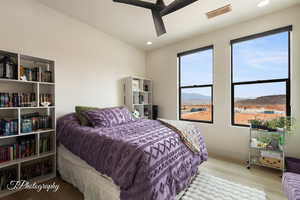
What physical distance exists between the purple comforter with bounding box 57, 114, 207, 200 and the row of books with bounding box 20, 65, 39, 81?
1022 mm

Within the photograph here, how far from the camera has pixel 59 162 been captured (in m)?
2.10

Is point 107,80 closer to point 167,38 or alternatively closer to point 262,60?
point 167,38

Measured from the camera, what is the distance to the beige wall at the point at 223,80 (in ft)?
7.14

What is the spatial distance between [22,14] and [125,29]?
1.63 m

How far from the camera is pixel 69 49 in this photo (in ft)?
8.10

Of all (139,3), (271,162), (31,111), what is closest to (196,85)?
(271,162)

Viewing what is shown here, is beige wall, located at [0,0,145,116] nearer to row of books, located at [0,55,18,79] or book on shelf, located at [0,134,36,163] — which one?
row of books, located at [0,55,18,79]

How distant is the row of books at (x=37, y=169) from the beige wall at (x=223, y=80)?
2.63 meters

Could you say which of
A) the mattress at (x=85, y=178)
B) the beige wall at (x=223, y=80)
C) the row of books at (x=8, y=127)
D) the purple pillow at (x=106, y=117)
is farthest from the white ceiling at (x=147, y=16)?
the mattress at (x=85, y=178)

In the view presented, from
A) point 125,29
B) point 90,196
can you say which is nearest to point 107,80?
point 125,29

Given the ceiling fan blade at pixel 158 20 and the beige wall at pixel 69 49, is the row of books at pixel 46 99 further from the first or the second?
the ceiling fan blade at pixel 158 20

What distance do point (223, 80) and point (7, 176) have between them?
3.76 metres

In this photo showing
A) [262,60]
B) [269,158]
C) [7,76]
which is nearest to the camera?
[7,76]

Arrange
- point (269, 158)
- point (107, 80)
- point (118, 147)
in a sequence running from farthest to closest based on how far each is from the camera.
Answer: point (107, 80), point (269, 158), point (118, 147)
